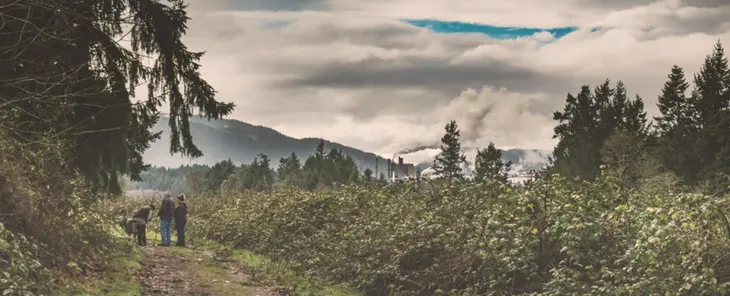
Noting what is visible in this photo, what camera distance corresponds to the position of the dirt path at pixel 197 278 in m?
11.3

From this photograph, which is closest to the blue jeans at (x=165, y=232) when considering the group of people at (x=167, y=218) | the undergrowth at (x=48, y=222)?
the group of people at (x=167, y=218)

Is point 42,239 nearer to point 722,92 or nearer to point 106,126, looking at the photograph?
point 106,126

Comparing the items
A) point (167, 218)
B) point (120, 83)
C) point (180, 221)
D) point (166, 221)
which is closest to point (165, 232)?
point (166, 221)

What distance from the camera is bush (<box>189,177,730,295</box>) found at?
7211 millimetres

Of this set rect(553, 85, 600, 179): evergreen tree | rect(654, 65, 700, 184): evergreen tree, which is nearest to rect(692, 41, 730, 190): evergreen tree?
rect(654, 65, 700, 184): evergreen tree

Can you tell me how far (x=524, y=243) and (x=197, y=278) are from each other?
7.16 metres

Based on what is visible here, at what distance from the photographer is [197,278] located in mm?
12727

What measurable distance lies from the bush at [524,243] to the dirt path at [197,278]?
138 centimetres

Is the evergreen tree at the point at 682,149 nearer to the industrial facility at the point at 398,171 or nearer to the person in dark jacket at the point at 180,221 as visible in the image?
the industrial facility at the point at 398,171

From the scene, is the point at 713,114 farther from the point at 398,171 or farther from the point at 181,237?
the point at 398,171

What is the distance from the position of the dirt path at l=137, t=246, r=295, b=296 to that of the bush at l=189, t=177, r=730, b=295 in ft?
4.52

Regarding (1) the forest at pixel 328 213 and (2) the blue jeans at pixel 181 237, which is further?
(2) the blue jeans at pixel 181 237

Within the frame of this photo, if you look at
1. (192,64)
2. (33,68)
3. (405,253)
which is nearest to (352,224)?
(405,253)

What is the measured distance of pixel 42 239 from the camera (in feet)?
29.1
